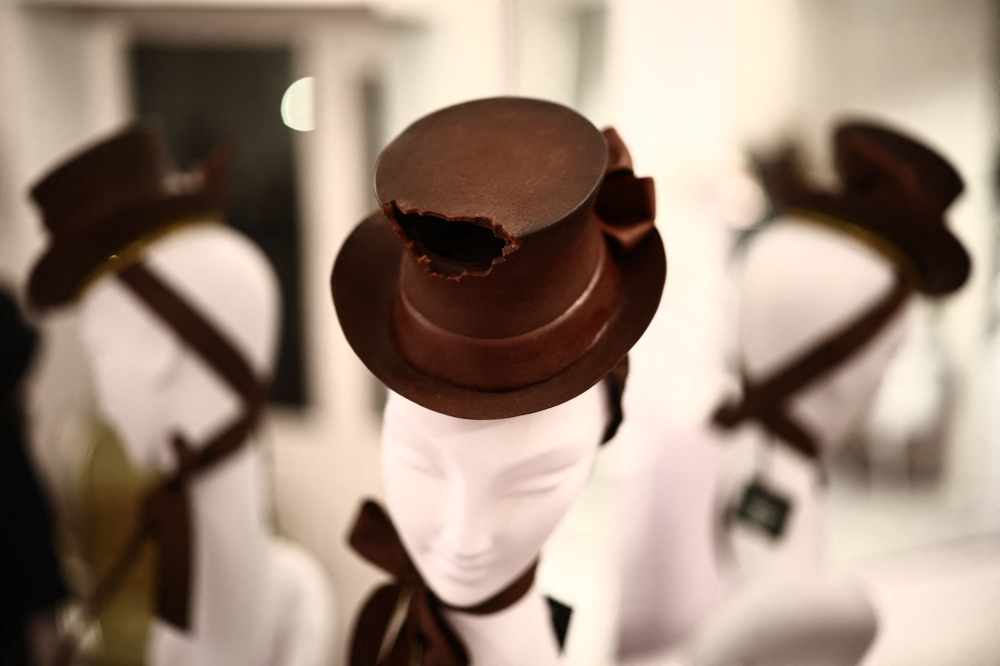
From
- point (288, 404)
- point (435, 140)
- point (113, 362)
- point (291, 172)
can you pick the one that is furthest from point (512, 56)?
point (288, 404)

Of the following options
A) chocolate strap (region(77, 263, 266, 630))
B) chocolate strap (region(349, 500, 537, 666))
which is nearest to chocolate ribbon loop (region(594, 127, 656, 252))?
chocolate strap (region(349, 500, 537, 666))

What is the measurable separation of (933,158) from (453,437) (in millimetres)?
906

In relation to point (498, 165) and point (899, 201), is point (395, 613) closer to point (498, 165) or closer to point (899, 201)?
point (498, 165)

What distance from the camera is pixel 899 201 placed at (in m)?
1.09

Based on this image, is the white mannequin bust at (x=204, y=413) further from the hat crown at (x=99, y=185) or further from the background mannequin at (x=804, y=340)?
the background mannequin at (x=804, y=340)

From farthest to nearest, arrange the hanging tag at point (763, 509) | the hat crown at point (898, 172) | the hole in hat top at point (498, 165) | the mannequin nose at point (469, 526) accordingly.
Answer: the hanging tag at point (763, 509), the hat crown at point (898, 172), the mannequin nose at point (469, 526), the hole in hat top at point (498, 165)

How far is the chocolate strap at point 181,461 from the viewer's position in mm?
1124

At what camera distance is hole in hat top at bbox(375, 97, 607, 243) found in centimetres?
58

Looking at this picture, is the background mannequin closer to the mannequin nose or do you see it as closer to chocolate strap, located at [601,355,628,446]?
chocolate strap, located at [601,355,628,446]

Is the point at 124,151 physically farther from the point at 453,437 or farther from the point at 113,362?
the point at 453,437

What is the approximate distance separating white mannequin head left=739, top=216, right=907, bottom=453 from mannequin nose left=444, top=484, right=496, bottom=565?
72 centimetres

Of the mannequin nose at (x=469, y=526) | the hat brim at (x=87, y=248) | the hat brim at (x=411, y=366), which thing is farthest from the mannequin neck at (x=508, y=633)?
the hat brim at (x=87, y=248)

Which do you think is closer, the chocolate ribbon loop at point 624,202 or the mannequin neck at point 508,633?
the chocolate ribbon loop at point 624,202

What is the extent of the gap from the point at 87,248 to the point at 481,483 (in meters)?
0.82
